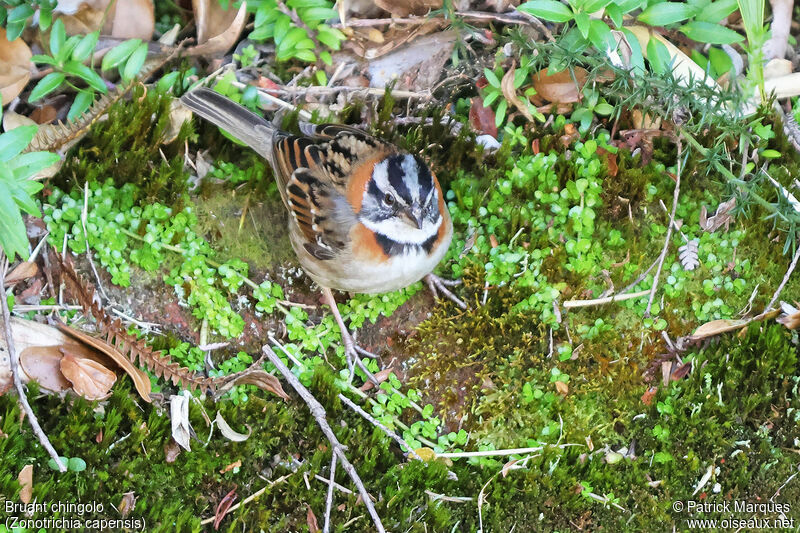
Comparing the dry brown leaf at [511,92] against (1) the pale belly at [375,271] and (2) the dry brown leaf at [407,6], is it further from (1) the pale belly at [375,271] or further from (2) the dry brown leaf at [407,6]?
(1) the pale belly at [375,271]

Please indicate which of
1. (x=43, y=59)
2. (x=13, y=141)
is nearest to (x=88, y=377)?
(x=13, y=141)

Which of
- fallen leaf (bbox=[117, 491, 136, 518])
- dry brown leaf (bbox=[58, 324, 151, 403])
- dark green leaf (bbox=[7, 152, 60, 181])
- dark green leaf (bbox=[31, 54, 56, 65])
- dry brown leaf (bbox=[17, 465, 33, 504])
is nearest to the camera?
dark green leaf (bbox=[7, 152, 60, 181])

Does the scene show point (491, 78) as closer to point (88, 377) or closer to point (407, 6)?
point (407, 6)

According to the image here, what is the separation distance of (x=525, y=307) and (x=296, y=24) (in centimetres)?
227

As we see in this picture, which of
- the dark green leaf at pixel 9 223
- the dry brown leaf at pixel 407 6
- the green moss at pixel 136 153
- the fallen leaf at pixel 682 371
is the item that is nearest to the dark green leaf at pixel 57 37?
the green moss at pixel 136 153

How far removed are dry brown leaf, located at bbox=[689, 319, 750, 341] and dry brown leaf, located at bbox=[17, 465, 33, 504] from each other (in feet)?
11.5

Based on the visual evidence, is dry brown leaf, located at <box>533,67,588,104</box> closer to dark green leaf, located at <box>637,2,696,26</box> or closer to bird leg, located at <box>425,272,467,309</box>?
dark green leaf, located at <box>637,2,696,26</box>

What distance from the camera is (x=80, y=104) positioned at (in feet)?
14.2

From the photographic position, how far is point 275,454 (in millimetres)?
3881

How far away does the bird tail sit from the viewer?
14.1 ft

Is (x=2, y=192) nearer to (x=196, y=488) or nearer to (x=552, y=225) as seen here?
(x=196, y=488)

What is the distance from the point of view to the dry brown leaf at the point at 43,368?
3746mm

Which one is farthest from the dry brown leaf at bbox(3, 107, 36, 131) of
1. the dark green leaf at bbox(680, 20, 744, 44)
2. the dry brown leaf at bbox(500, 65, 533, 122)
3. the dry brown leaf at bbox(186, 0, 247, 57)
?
the dark green leaf at bbox(680, 20, 744, 44)

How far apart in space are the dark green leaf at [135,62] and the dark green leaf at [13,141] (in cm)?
121
